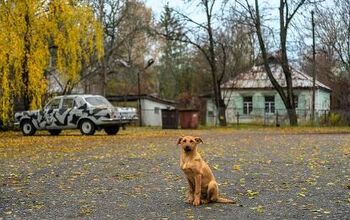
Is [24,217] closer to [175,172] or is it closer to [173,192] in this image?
[173,192]

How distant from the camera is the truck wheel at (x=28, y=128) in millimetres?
27688

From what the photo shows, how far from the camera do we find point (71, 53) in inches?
1055

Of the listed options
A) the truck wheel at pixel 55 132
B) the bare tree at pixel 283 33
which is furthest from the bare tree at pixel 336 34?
the truck wheel at pixel 55 132

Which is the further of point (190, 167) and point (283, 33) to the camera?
point (283, 33)

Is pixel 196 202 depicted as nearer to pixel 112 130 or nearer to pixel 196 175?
pixel 196 175

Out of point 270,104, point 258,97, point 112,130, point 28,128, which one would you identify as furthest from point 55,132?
point 270,104

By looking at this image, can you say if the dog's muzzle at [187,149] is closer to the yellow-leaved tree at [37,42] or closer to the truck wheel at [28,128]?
the yellow-leaved tree at [37,42]

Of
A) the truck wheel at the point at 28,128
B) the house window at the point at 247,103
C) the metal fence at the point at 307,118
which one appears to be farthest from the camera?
the house window at the point at 247,103

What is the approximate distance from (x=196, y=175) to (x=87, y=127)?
64.1 ft

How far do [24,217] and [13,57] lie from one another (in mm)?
16551

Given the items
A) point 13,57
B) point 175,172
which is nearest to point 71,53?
point 13,57

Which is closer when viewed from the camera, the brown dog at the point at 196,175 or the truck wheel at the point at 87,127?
the brown dog at the point at 196,175

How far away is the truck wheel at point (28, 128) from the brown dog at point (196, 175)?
21286mm

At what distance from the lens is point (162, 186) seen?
31.3 ft
